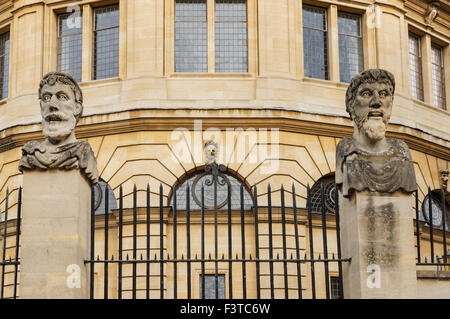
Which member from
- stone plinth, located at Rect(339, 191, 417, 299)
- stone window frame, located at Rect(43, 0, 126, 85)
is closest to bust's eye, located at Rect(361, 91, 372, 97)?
stone plinth, located at Rect(339, 191, 417, 299)

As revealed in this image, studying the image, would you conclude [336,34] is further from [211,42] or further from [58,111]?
[58,111]

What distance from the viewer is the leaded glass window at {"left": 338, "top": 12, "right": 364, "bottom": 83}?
111 ft

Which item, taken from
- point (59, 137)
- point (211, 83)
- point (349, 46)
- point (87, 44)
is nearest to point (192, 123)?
point (211, 83)

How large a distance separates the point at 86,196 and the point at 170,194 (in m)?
18.0

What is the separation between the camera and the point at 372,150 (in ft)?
41.6

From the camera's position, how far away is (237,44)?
3247 cm

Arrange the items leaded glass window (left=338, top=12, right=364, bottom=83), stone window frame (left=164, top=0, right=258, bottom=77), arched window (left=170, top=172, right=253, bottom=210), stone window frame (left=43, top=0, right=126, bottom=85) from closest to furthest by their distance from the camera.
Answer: arched window (left=170, top=172, right=253, bottom=210)
stone window frame (left=164, top=0, right=258, bottom=77)
stone window frame (left=43, top=0, right=126, bottom=85)
leaded glass window (left=338, top=12, right=364, bottom=83)

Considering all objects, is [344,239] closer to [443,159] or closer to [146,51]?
[146,51]

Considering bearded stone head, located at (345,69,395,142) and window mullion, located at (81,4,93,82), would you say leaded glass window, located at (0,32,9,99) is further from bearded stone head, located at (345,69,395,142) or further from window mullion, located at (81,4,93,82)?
bearded stone head, located at (345,69,395,142)

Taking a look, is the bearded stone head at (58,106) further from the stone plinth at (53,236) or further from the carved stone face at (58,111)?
the stone plinth at (53,236)

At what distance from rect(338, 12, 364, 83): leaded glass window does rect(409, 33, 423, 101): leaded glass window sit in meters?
2.62

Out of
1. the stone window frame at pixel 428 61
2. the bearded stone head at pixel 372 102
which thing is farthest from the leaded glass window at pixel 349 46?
the bearded stone head at pixel 372 102

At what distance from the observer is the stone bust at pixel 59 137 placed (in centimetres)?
1242

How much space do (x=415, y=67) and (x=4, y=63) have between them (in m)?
14.9
